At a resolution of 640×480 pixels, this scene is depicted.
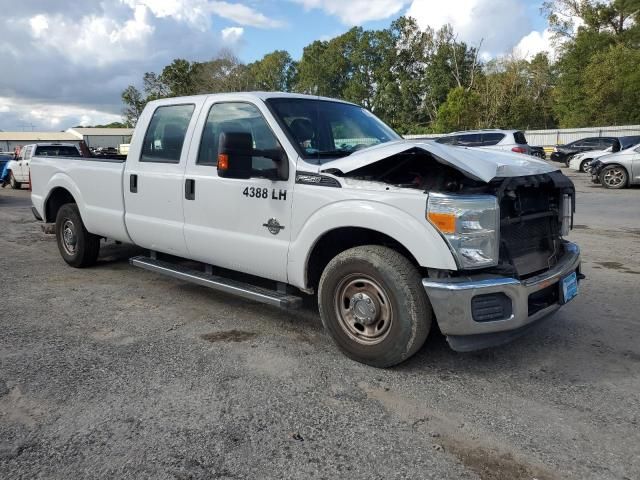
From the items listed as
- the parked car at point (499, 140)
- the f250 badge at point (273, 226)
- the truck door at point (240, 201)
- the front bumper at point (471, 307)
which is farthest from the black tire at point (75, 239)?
the parked car at point (499, 140)

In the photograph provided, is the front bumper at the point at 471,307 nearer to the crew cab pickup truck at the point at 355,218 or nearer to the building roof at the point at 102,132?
the crew cab pickup truck at the point at 355,218

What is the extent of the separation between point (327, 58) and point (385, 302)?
266ft

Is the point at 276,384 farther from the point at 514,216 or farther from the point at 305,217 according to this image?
the point at 514,216

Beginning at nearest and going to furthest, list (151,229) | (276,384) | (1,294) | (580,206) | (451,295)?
(451,295)
(276,384)
(151,229)
(1,294)
(580,206)

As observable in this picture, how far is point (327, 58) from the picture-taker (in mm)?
79812

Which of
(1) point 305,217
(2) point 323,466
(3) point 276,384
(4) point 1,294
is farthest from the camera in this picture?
(4) point 1,294

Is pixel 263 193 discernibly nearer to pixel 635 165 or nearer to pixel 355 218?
pixel 355 218

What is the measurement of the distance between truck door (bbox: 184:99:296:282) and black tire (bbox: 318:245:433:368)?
0.55 metres

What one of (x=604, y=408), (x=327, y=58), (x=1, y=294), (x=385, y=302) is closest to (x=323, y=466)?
(x=385, y=302)

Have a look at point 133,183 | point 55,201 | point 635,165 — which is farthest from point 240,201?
point 635,165

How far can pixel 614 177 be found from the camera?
17.1m

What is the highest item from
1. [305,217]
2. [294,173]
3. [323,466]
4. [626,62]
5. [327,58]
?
[327,58]

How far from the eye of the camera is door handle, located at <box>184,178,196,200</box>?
479 cm

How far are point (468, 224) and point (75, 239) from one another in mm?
5192
